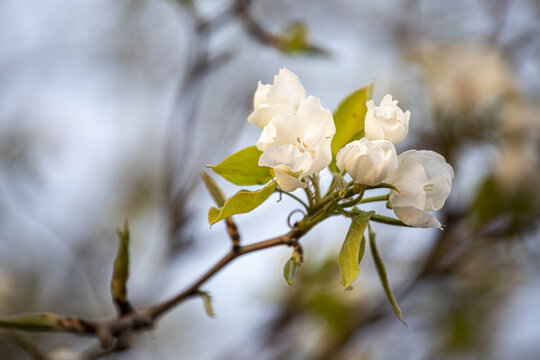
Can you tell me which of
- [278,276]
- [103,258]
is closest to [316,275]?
[278,276]

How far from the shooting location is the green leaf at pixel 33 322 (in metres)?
0.80

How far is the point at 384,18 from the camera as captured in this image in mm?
2846

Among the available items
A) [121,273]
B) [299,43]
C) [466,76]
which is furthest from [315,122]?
[466,76]

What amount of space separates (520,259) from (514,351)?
884 millimetres

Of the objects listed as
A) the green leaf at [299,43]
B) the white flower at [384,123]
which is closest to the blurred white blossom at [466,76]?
the green leaf at [299,43]

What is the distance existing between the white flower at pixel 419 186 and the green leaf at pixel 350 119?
4.1 inches

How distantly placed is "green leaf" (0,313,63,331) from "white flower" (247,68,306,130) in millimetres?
493

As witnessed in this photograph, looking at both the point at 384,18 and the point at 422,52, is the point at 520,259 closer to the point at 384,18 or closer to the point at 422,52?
the point at 422,52

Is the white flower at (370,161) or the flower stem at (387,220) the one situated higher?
the white flower at (370,161)

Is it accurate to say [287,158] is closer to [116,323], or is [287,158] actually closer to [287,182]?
[287,182]

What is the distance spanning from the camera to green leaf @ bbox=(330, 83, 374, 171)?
749mm

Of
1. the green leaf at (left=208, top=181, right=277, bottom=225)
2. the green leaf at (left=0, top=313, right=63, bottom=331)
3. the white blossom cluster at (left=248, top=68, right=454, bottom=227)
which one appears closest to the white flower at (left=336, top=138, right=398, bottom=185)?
the white blossom cluster at (left=248, top=68, right=454, bottom=227)

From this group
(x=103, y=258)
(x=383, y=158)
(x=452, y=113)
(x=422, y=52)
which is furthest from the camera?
(x=103, y=258)

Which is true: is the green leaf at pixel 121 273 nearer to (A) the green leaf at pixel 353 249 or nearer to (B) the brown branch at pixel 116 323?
(B) the brown branch at pixel 116 323
